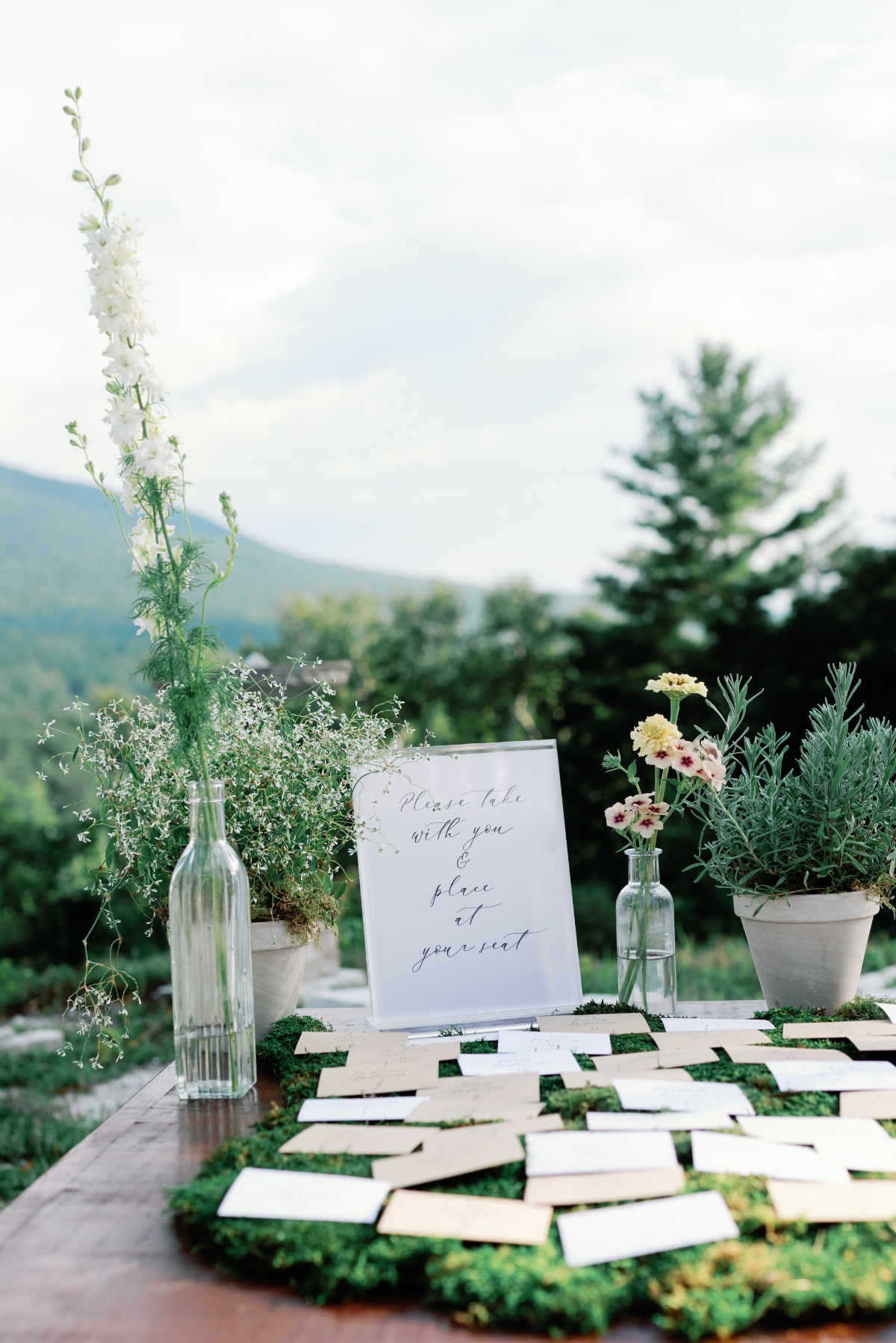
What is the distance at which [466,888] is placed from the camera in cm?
122

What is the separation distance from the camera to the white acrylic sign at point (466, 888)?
1187 millimetres

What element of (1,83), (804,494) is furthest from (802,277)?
(1,83)

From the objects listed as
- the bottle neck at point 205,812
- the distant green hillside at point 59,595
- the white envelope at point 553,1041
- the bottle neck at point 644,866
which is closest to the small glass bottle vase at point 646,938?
the bottle neck at point 644,866

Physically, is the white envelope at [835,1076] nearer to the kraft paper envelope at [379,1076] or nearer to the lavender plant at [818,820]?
the lavender plant at [818,820]

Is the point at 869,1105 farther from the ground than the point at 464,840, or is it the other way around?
the point at 464,840

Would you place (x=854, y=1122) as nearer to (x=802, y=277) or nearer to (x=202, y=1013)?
(x=202, y=1013)

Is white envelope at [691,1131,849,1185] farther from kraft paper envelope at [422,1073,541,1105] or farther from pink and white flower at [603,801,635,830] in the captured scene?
pink and white flower at [603,801,635,830]

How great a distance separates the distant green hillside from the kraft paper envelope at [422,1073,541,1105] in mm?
12301

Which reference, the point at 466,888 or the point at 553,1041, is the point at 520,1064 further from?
the point at 466,888

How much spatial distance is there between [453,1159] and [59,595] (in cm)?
1498

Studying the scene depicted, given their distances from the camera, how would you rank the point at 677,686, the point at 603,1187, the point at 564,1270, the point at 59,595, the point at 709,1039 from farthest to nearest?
the point at 59,595, the point at 677,686, the point at 709,1039, the point at 603,1187, the point at 564,1270

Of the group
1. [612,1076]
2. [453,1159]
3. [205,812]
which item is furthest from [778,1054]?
[205,812]

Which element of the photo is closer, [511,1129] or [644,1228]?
[644,1228]

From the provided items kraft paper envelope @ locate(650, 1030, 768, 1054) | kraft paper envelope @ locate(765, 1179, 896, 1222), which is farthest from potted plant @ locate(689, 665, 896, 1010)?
kraft paper envelope @ locate(765, 1179, 896, 1222)
